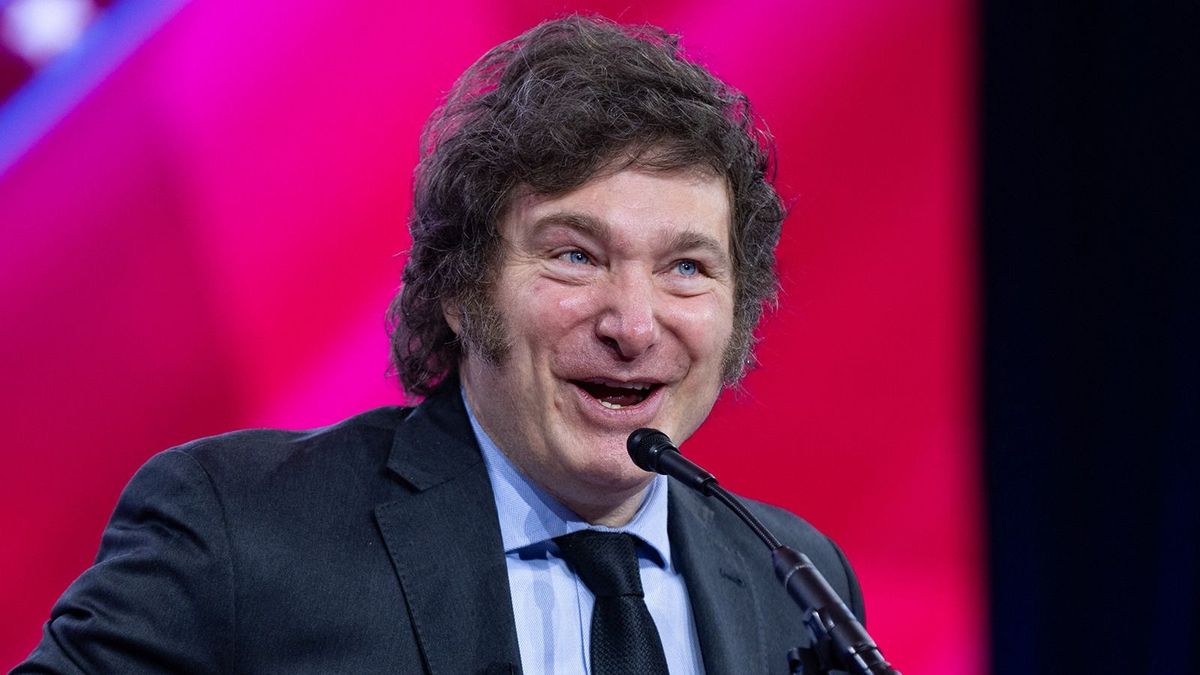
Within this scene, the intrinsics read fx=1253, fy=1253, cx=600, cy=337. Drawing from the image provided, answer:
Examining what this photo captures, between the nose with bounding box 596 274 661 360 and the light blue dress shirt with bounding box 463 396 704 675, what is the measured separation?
288 millimetres

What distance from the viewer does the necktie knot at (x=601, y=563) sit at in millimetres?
1915

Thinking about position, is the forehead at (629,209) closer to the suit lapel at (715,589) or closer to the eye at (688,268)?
the eye at (688,268)

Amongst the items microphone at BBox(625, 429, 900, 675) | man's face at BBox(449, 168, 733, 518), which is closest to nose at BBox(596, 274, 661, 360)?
man's face at BBox(449, 168, 733, 518)

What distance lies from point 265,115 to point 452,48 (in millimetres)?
418

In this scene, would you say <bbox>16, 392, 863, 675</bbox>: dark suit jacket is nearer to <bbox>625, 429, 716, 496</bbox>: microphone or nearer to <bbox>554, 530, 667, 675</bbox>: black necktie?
<bbox>554, 530, 667, 675</bbox>: black necktie

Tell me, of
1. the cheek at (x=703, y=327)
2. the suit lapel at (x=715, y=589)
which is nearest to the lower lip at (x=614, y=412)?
the cheek at (x=703, y=327)

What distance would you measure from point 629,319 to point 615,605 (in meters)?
0.44

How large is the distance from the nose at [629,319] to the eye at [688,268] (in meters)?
0.10

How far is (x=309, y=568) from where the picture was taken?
5.82 ft

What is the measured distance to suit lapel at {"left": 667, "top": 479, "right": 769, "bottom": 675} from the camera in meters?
2.01

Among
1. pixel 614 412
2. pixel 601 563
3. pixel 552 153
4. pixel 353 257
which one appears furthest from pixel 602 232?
pixel 353 257

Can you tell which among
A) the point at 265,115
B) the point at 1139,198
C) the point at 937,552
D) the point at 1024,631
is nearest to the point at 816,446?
the point at 937,552

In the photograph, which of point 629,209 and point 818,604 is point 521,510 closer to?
point 629,209

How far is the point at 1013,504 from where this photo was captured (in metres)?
3.05
